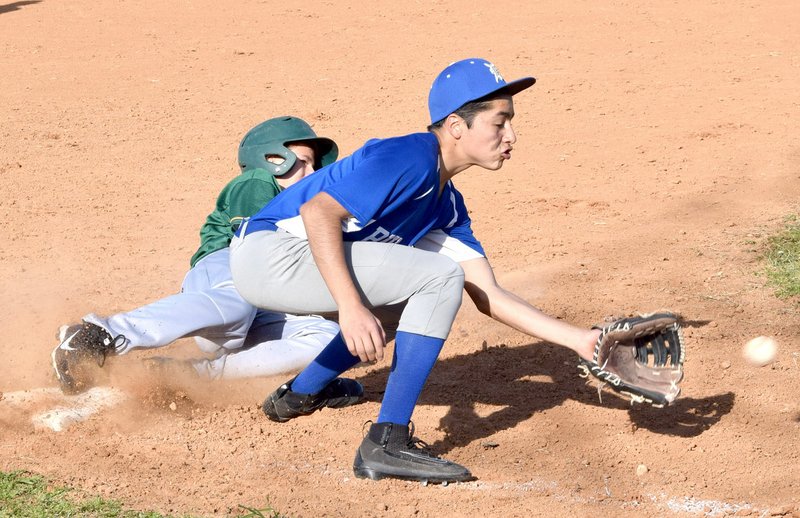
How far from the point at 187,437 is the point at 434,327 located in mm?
1142

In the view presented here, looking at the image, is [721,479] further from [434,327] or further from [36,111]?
[36,111]

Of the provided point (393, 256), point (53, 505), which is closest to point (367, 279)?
point (393, 256)

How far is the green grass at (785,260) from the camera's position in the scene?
539 cm

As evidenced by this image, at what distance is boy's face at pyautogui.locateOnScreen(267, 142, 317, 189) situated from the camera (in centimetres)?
512

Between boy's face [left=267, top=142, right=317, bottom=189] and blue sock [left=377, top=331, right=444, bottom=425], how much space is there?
165cm

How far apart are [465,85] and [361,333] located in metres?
0.97

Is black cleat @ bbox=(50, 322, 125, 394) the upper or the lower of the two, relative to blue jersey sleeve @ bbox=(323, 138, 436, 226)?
lower

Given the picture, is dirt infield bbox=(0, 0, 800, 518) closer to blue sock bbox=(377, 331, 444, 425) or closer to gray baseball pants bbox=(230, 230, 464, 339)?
blue sock bbox=(377, 331, 444, 425)

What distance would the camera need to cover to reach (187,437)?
4117mm

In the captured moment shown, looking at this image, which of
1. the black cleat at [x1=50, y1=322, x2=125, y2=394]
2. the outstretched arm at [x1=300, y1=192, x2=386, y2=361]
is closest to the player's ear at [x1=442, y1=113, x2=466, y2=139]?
the outstretched arm at [x1=300, y1=192, x2=386, y2=361]

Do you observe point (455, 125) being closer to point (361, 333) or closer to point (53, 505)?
point (361, 333)

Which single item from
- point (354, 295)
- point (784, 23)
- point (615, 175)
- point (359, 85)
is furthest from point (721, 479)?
point (784, 23)

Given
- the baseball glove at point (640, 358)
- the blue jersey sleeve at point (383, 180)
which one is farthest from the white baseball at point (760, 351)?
the blue jersey sleeve at point (383, 180)

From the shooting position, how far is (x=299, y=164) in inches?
204
